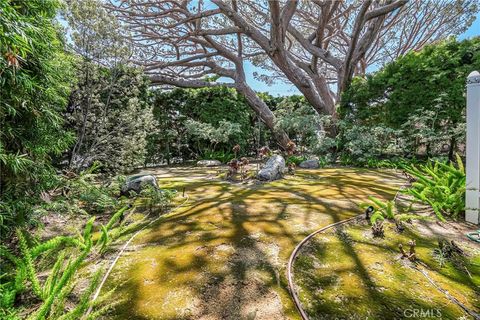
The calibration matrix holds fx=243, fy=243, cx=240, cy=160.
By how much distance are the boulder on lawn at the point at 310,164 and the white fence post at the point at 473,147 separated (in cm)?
383

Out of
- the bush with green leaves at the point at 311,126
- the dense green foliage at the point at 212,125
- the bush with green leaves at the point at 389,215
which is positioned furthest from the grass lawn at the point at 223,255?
the dense green foliage at the point at 212,125

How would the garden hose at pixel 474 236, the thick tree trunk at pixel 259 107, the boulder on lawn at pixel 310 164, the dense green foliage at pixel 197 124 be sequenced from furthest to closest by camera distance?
the thick tree trunk at pixel 259 107, the dense green foliage at pixel 197 124, the boulder on lawn at pixel 310 164, the garden hose at pixel 474 236

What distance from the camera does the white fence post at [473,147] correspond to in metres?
2.23

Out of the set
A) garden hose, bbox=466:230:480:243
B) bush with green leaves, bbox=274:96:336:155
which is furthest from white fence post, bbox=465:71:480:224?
bush with green leaves, bbox=274:96:336:155

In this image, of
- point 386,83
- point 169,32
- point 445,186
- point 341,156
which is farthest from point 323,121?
point 169,32

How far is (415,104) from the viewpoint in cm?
603

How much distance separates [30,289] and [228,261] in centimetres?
115

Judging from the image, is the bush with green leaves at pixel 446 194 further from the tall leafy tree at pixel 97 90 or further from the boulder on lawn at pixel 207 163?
the boulder on lawn at pixel 207 163

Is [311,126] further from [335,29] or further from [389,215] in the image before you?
[335,29]

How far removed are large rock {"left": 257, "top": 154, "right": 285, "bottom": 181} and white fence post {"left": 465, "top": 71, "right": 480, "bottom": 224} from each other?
2728mm

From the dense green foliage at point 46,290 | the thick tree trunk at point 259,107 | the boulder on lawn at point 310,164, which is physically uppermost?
the thick tree trunk at point 259,107

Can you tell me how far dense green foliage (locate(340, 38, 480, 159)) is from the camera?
5344 millimetres

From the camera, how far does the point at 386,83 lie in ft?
21.5

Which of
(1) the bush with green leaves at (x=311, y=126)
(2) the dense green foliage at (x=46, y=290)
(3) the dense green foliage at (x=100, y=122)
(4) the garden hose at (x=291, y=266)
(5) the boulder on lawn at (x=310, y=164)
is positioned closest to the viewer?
(2) the dense green foliage at (x=46, y=290)
